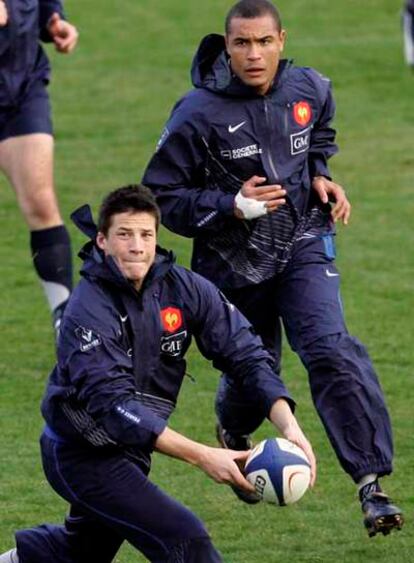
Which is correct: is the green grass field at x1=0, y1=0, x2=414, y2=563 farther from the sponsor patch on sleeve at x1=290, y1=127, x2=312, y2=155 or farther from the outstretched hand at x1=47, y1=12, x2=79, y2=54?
the outstretched hand at x1=47, y1=12, x2=79, y2=54

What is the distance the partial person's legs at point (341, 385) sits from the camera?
25.9 feet

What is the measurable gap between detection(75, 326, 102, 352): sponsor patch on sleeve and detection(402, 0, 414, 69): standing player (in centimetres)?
1403

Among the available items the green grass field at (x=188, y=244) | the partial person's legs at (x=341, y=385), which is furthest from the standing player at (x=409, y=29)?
the partial person's legs at (x=341, y=385)

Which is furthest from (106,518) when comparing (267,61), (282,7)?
(282,7)

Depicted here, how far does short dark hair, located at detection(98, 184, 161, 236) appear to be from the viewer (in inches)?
275

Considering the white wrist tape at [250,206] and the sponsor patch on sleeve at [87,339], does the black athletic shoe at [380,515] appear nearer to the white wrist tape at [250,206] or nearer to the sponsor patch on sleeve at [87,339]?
the white wrist tape at [250,206]

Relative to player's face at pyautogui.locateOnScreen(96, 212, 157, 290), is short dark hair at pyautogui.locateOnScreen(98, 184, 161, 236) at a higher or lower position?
higher

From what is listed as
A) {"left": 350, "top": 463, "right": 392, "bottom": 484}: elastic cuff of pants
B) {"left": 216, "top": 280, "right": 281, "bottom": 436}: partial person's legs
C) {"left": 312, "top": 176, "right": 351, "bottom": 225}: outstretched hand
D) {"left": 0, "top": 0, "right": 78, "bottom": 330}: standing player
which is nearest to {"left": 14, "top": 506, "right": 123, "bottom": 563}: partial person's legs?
{"left": 350, "top": 463, "right": 392, "bottom": 484}: elastic cuff of pants

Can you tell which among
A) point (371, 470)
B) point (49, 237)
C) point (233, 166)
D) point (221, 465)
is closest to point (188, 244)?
point (49, 237)

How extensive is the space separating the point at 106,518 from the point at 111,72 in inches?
575

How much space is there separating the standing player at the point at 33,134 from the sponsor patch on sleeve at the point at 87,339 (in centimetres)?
377

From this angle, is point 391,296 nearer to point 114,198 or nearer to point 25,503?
point 25,503

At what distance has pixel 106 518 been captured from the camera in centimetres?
687

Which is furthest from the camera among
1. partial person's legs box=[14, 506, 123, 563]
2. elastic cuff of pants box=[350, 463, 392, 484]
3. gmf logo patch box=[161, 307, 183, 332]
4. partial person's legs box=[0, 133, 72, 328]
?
partial person's legs box=[0, 133, 72, 328]
